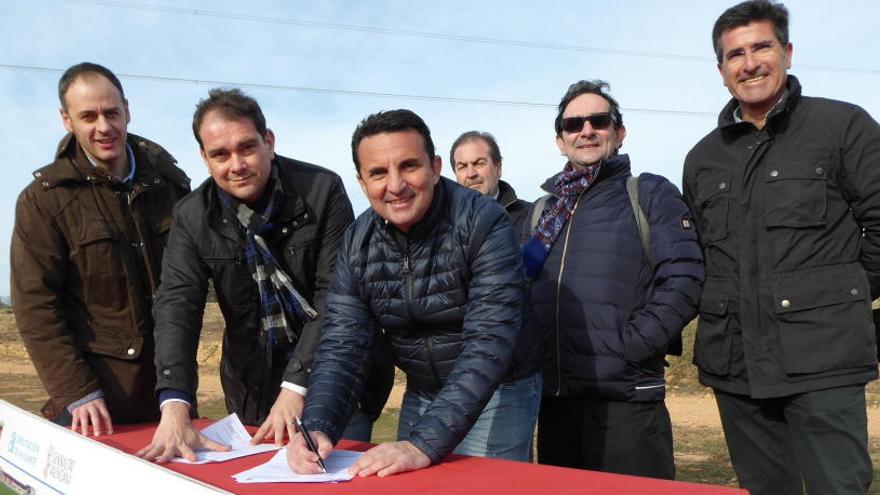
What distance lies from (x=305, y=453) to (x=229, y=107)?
1.37m

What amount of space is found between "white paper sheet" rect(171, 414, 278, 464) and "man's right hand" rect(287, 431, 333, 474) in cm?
30

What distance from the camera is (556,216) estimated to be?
3.41 meters

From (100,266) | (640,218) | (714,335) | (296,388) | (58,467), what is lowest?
(58,467)

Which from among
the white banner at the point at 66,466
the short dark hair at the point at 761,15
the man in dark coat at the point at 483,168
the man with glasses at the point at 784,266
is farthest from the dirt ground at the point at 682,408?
the white banner at the point at 66,466

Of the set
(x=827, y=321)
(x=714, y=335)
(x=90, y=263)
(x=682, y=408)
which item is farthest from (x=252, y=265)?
(x=682, y=408)

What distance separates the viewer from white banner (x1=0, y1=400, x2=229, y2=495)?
216 centimetres

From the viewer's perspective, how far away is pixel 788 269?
288 cm

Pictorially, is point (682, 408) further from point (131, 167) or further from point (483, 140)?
point (131, 167)

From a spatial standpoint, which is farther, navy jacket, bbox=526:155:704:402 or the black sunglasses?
the black sunglasses

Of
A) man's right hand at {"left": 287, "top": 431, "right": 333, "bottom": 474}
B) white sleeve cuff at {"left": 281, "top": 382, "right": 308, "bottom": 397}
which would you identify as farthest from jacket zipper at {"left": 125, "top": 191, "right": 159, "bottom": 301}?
man's right hand at {"left": 287, "top": 431, "right": 333, "bottom": 474}

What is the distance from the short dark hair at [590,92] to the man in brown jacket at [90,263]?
185 cm

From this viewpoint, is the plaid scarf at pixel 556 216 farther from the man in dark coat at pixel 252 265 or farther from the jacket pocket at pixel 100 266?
the jacket pocket at pixel 100 266

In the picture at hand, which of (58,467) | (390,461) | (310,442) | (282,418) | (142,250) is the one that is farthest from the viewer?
(142,250)

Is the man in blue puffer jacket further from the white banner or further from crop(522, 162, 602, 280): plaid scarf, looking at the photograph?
crop(522, 162, 602, 280): plaid scarf
